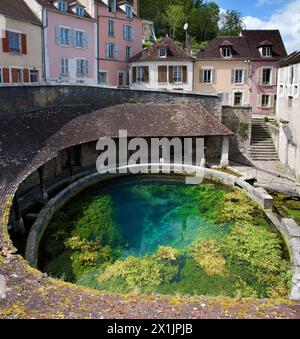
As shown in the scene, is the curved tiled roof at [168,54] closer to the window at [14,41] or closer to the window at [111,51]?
the window at [111,51]

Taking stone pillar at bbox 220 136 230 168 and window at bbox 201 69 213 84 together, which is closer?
stone pillar at bbox 220 136 230 168

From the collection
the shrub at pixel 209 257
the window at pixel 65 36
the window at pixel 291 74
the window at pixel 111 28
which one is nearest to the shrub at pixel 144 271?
the shrub at pixel 209 257

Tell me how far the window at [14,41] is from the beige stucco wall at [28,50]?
0.24 m

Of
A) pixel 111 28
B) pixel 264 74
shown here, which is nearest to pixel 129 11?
pixel 111 28

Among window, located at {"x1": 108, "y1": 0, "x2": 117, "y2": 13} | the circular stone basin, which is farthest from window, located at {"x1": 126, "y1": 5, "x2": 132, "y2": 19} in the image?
the circular stone basin

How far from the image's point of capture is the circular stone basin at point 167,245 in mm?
9344

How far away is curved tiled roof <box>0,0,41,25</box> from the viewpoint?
61.1 ft

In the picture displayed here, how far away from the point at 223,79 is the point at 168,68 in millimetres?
3809

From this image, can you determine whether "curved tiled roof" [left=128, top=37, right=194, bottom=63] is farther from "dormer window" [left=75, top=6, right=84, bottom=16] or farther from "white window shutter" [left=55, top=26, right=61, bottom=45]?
"white window shutter" [left=55, top=26, right=61, bottom=45]

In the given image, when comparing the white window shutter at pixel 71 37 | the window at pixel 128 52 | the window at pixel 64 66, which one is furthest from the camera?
the window at pixel 128 52

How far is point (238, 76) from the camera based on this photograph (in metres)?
25.6

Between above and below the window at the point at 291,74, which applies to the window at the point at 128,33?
above

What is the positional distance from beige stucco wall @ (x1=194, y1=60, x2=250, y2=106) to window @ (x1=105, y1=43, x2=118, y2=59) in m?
5.72

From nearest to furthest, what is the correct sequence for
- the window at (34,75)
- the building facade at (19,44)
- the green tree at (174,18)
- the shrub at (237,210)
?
1. the shrub at (237,210)
2. the building facade at (19,44)
3. the window at (34,75)
4. the green tree at (174,18)
